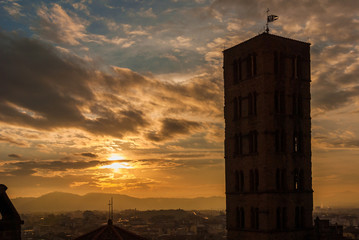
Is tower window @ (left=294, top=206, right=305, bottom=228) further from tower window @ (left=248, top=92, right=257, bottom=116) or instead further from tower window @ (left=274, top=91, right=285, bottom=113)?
tower window @ (left=248, top=92, right=257, bottom=116)

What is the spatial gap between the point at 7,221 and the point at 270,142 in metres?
33.0

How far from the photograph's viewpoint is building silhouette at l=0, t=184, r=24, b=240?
24.8 metres

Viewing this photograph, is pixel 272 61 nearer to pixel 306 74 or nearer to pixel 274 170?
pixel 306 74

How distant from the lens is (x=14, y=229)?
2497 cm

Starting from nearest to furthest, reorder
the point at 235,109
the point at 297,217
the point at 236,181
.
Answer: the point at 297,217 < the point at 236,181 < the point at 235,109

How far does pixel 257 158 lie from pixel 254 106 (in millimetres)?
5741

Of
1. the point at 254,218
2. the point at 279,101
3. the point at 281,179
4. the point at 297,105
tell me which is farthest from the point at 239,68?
the point at 254,218

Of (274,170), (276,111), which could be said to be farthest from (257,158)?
(276,111)

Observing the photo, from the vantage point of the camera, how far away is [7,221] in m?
24.9

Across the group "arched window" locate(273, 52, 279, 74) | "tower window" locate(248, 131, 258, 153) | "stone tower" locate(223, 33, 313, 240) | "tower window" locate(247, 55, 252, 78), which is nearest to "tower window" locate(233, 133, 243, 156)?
"stone tower" locate(223, 33, 313, 240)

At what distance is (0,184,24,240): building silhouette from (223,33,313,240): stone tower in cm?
3105

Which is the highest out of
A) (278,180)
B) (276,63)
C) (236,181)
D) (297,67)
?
(276,63)

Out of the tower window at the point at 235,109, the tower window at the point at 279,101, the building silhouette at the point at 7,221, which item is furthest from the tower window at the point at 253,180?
the building silhouette at the point at 7,221

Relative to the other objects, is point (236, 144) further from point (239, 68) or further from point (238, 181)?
point (239, 68)
